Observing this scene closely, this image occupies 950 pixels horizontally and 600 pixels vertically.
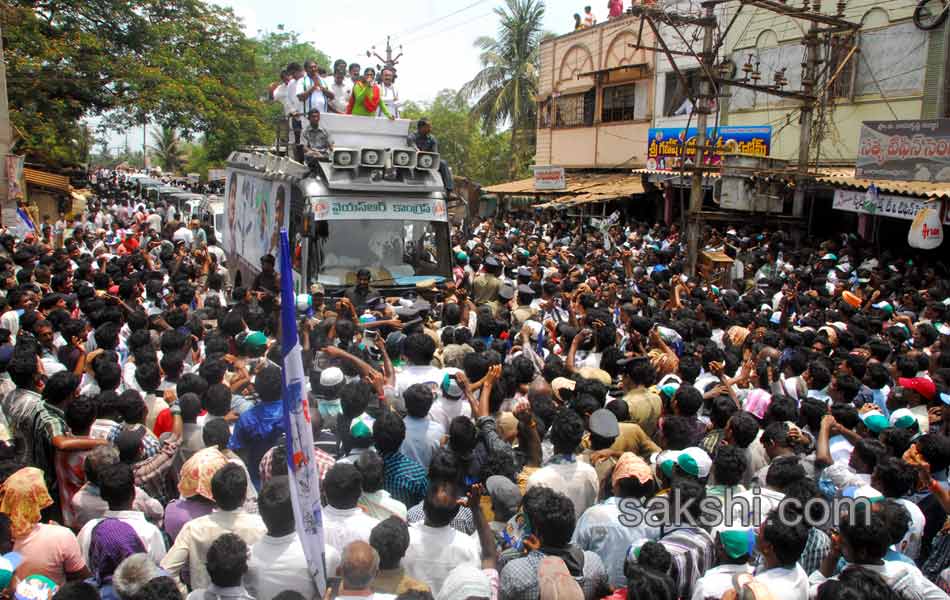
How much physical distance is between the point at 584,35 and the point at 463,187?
1697 cm

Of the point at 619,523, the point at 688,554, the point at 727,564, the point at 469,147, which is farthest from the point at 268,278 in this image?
the point at 469,147

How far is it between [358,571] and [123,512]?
1.30m

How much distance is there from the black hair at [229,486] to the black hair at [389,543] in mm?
706

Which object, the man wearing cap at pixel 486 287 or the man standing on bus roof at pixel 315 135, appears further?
the man standing on bus roof at pixel 315 135

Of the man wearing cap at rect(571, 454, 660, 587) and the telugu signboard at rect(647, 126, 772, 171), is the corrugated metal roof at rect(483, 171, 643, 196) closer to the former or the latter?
the telugu signboard at rect(647, 126, 772, 171)

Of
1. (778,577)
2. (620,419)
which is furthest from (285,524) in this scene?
(620,419)

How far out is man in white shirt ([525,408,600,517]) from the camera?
385 centimetres

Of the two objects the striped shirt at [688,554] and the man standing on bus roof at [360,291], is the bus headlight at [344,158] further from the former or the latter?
the striped shirt at [688,554]

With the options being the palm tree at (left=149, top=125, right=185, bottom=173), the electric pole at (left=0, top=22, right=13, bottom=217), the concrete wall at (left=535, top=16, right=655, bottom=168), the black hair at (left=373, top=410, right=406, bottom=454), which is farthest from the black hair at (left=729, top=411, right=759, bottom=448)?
the palm tree at (left=149, top=125, right=185, bottom=173)

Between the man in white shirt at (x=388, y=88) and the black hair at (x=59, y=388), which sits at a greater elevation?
the man in white shirt at (x=388, y=88)

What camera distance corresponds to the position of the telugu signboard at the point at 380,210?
8297 mm

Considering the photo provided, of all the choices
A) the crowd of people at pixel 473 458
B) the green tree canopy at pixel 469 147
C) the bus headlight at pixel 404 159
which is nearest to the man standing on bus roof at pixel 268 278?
the crowd of people at pixel 473 458

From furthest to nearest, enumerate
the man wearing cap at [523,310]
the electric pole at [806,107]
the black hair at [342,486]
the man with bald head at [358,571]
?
the electric pole at [806,107] < the man wearing cap at [523,310] < the black hair at [342,486] < the man with bald head at [358,571]

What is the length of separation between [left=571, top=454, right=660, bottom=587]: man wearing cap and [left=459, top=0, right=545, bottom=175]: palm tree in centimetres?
3171
